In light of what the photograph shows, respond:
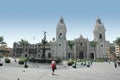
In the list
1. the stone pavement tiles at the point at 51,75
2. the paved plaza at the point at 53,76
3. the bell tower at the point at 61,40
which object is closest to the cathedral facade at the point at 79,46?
the bell tower at the point at 61,40

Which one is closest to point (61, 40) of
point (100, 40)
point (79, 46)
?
point (79, 46)

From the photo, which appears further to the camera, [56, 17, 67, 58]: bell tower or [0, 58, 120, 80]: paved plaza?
[56, 17, 67, 58]: bell tower

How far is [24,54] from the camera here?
113 metres

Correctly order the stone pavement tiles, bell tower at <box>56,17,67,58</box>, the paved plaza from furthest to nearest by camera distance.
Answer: bell tower at <box>56,17,67,58</box> → the paved plaza → the stone pavement tiles

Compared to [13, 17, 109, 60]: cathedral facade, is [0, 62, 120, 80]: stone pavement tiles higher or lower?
lower

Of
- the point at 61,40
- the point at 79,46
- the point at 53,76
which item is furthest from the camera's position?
the point at 79,46

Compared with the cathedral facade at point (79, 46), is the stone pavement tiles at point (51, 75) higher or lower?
lower

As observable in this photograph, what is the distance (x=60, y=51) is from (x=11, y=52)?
47.6 metres

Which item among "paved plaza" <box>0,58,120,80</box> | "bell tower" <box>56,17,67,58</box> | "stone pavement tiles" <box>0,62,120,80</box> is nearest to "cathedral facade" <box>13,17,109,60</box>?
"bell tower" <box>56,17,67,58</box>

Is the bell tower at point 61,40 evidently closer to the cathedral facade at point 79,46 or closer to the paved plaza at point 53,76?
the cathedral facade at point 79,46

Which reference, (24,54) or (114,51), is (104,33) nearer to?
(114,51)

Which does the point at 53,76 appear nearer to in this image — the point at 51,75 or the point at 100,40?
the point at 51,75

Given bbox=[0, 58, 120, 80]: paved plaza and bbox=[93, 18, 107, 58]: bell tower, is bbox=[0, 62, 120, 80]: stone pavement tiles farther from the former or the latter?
bbox=[93, 18, 107, 58]: bell tower

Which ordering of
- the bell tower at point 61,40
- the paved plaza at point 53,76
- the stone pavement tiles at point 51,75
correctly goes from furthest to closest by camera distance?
the bell tower at point 61,40 → the paved plaza at point 53,76 → the stone pavement tiles at point 51,75
